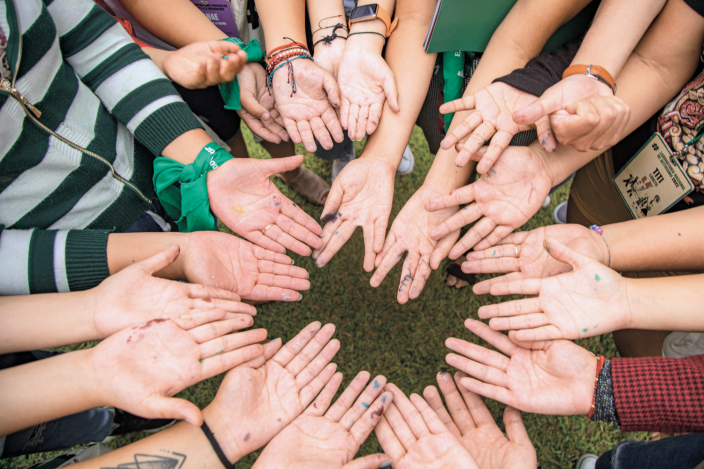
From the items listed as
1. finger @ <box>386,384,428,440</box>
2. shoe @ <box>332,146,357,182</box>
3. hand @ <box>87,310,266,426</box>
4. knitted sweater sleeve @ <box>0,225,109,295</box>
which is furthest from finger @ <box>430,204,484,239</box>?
knitted sweater sleeve @ <box>0,225,109,295</box>

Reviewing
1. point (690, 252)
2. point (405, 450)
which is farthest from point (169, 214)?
point (690, 252)

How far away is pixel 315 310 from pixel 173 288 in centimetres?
101

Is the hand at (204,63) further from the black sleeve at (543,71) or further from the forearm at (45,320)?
the black sleeve at (543,71)

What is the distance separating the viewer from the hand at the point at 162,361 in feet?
3.67

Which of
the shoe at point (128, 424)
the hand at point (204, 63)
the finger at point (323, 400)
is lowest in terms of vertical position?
the shoe at point (128, 424)

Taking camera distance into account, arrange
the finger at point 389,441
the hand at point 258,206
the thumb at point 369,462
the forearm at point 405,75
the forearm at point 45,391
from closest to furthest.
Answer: the forearm at point 45,391 < the thumb at point 369,462 < the finger at point 389,441 < the hand at point 258,206 < the forearm at point 405,75

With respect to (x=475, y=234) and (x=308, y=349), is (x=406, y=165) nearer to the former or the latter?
(x=475, y=234)

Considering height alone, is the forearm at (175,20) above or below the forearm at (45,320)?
above

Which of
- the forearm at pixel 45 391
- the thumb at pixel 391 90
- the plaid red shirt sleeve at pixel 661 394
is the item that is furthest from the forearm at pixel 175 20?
the plaid red shirt sleeve at pixel 661 394

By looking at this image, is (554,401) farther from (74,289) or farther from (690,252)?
(74,289)

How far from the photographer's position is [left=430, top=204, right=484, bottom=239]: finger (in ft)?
5.02

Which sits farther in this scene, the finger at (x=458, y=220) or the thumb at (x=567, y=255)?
the finger at (x=458, y=220)

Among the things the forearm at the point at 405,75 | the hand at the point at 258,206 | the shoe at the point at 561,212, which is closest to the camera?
the hand at the point at 258,206

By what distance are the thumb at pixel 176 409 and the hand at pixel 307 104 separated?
1.12 m
